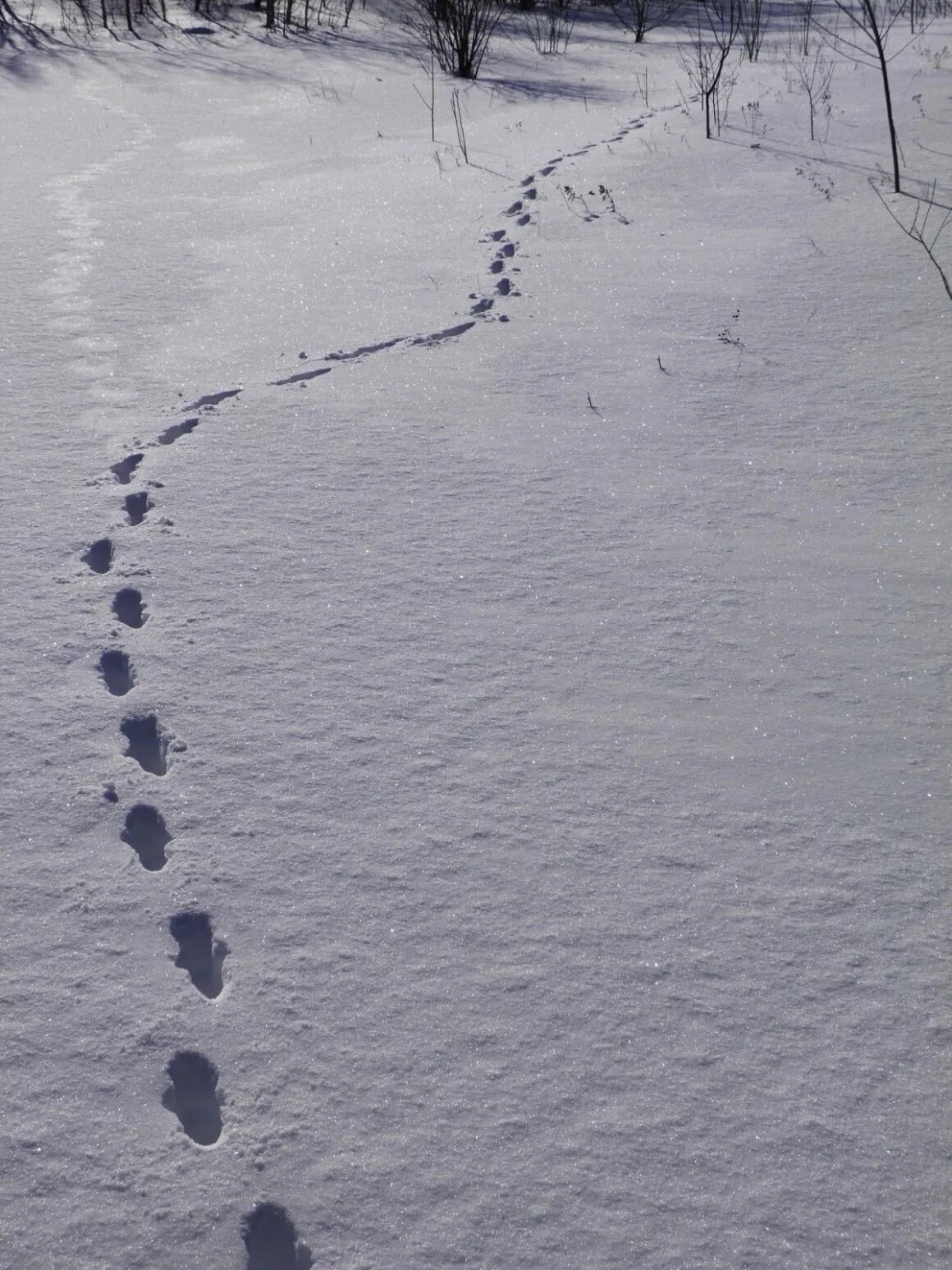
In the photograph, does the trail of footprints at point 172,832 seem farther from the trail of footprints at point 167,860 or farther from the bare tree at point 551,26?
the bare tree at point 551,26

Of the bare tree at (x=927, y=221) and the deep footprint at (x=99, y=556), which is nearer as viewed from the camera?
the deep footprint at (x=99, y=556)

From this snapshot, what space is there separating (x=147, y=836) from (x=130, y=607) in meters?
0.71

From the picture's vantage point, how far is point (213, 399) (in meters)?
3.26

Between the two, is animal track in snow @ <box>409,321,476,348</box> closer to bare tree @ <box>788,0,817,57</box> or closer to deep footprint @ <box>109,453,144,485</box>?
deep footprint @ <box>109,453,144,485</box>

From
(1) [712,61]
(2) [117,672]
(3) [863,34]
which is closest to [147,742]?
(2) [117,672]

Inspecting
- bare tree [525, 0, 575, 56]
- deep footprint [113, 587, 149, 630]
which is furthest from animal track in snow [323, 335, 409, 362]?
bare tree [525, 0, 575, 56]

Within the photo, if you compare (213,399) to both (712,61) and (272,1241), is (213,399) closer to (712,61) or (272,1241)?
(272,1241)

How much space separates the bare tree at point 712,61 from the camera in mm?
6316

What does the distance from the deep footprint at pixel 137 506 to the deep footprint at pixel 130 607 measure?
0.34 meters

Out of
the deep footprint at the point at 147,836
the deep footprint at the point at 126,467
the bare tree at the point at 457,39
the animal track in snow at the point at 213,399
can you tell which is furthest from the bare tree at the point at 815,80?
the deep footprint at the point at 147,836

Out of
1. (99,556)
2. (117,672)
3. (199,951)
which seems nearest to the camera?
(199,951)

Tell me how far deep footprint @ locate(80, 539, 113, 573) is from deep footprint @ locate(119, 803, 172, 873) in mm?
821

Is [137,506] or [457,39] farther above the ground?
[457,39]

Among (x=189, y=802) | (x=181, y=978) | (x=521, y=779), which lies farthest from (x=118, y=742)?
(x=521, y=779)
